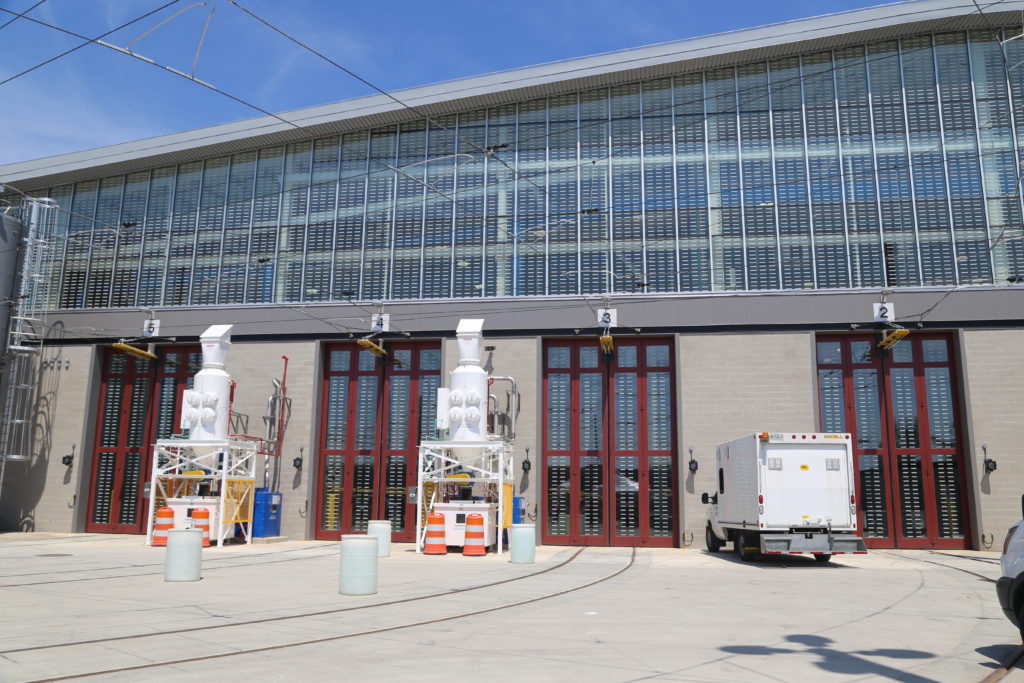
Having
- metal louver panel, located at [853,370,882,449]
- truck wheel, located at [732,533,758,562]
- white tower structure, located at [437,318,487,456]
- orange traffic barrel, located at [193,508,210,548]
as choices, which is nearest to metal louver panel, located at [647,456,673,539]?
truck wheel, located at [732,533,758,562]

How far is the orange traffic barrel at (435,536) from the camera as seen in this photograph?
20812mm

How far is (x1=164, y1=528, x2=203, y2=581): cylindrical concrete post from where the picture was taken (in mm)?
13461

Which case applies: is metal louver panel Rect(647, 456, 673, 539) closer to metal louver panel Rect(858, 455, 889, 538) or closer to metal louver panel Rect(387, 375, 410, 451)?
metal louver panel Rect(858, 455, 889, 538)

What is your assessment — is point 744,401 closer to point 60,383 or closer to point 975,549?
point 975,549

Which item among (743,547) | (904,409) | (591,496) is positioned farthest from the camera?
(591,496)

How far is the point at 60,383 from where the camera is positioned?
2867 centimetres

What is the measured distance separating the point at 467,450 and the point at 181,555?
39.2ft

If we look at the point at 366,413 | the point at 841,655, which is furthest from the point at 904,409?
the point at 841,655

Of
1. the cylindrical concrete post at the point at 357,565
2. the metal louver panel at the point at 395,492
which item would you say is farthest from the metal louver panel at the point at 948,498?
the cylindrical concrete post at the point at 357,565

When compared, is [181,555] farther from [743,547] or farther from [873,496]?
[873,496]

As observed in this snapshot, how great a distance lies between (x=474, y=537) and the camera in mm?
20688

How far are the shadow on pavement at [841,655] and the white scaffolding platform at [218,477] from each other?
17.9m

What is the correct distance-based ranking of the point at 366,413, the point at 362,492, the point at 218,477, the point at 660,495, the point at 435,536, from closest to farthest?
the point at 435,536 < the point at 218,477 < the point at 660,495 < the point at 362,492 < the point at 366,413

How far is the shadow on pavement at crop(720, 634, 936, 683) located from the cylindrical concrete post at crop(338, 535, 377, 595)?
5759mm
